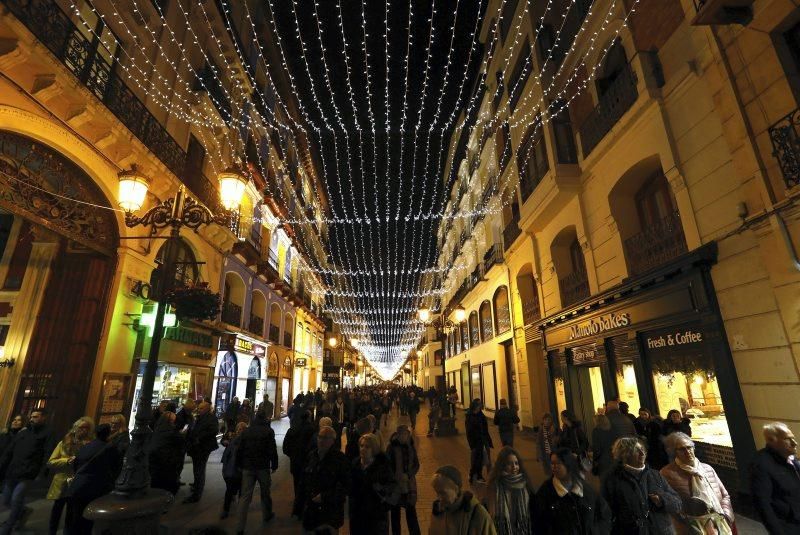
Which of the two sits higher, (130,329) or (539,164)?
(539,164)

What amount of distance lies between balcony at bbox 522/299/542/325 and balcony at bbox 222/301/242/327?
12.0 metres

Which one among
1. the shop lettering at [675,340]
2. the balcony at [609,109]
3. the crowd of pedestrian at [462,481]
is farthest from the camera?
the balcony at [609,109]

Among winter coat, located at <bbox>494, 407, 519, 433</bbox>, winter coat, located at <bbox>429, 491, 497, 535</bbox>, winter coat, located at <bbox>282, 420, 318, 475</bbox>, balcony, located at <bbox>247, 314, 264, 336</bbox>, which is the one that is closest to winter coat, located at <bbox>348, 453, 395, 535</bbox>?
winter coat, located at <bbox>429, 491, 497, 535</bbox>

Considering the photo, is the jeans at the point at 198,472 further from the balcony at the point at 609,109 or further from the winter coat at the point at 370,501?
the balcony at the point at 609,109

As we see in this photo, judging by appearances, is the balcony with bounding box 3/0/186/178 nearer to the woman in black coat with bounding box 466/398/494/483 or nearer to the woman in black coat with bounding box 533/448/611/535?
the woman in black coat with bounding box 533/448/611/535

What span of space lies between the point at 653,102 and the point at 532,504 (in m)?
8.28

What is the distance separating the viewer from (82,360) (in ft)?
27.9

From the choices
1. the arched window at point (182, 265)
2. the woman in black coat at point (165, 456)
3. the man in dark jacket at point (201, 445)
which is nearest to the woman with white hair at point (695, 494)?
the woman in black coat at point (165, 456)

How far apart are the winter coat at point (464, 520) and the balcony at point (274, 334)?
769 inches

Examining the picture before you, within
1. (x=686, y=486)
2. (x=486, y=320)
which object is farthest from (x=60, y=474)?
(x=486, y=320)

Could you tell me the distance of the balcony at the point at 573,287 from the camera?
442 inches

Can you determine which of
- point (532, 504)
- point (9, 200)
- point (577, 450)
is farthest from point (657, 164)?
point (9, 200)

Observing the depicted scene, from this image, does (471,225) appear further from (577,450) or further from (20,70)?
(20,70)

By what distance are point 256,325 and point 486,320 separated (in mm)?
12246
